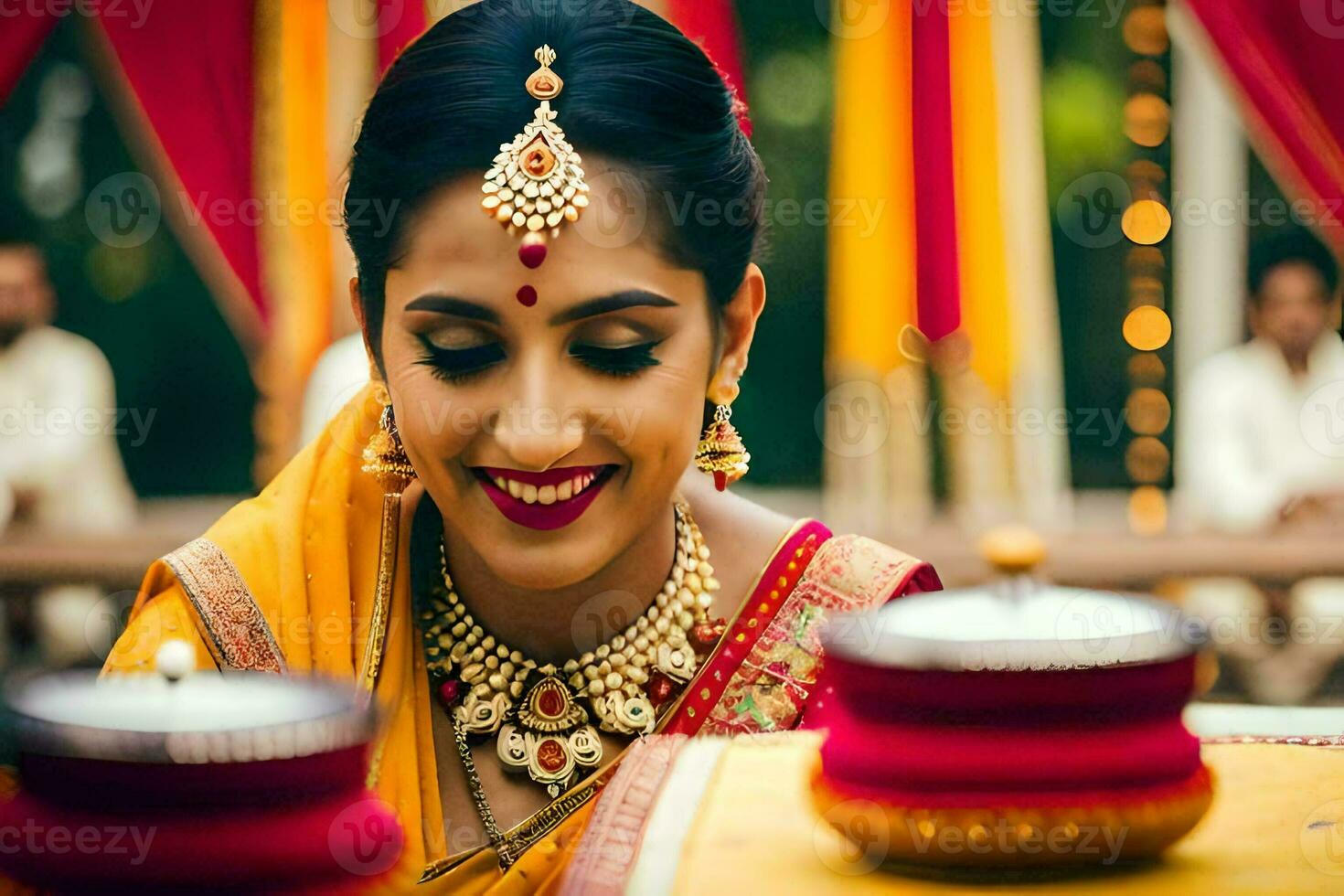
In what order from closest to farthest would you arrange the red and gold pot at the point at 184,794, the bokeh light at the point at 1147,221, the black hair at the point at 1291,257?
the red and gold pot at the point at 184,794 < the black hair at the point at 1291,257 < the bokeh light at the point at 1147,221

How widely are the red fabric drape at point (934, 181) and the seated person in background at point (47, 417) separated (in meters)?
2.06

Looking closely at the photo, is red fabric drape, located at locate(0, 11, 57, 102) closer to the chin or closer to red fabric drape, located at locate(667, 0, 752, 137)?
red fabric drape, located at locate(667, 0, 752, 137)

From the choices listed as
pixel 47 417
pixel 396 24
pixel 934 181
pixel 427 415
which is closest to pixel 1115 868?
pixel 427 415

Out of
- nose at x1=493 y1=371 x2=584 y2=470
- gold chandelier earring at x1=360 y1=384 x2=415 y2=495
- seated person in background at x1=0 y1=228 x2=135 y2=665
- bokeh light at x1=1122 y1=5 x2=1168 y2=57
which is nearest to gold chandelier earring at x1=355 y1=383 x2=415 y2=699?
gold chandelier earring at x1=360 y1=384 x2=415 y2=495

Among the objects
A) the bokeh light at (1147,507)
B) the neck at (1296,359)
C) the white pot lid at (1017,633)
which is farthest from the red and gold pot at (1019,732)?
the bokeh light at (1147,507)

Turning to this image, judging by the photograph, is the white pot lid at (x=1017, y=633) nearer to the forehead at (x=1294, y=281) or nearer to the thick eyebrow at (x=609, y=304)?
the thick eyebrow at (x=609, y=304)

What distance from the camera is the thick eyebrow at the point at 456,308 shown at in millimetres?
1800

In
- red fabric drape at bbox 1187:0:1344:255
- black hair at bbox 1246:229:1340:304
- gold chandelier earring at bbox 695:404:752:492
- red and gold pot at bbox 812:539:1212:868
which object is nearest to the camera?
red and gold pot at bbox 812:539:1212:868

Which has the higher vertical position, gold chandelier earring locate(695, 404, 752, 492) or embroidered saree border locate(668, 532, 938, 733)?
gold chandelier earring locate(695, 404, 752, 492)

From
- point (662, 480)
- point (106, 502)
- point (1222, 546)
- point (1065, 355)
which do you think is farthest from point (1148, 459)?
point (662, 480)

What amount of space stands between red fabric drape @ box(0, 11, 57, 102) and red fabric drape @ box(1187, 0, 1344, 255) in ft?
8.46

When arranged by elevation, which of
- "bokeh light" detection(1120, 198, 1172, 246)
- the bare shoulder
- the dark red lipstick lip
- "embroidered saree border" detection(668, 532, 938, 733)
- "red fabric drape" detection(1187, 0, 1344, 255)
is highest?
"red fabric drape" detection(1187, 0, 1344, 255)

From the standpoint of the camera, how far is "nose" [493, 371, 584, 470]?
178cm

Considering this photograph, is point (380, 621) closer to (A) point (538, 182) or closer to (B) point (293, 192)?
(A) point (538, 182)
